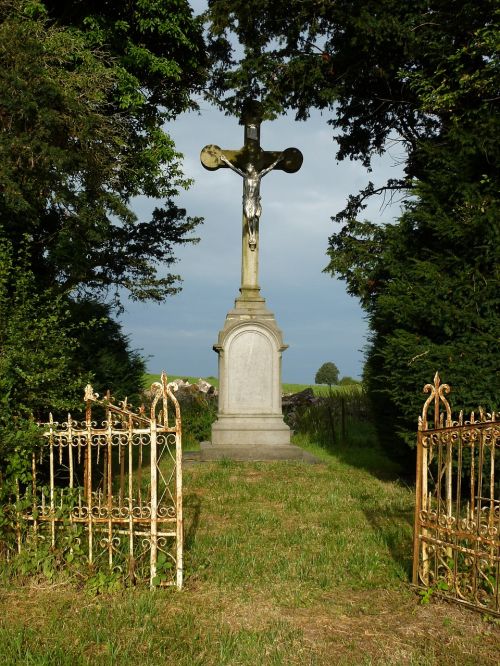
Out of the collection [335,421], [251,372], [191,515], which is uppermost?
[251,372]

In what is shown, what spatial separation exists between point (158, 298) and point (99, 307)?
324cm

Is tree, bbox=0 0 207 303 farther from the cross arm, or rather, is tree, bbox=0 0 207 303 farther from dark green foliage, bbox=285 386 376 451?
dark green foliage, bbox=285 386 376 451

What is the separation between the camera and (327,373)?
31.9m

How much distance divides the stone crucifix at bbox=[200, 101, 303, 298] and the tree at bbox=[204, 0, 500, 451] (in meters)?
0.71

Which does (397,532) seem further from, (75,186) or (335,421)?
(335,421)

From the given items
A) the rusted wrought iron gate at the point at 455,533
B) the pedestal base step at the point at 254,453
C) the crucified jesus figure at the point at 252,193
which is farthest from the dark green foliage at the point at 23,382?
the crucified jesus figure at the point at 252,193

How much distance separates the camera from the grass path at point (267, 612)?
4246 millimetres

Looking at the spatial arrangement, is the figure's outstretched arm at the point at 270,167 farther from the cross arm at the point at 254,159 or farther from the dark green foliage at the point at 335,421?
the dark green foliage at the point at 335,421

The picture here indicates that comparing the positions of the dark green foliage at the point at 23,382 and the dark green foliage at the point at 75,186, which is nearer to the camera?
the dark green foliage at the point at 23,382

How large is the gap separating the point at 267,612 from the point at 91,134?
27.0 ft

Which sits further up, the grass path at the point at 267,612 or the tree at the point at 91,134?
the tree at the point at 91,134

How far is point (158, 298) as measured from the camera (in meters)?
14.5

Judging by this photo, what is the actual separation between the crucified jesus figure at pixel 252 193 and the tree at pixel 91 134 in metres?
1.92

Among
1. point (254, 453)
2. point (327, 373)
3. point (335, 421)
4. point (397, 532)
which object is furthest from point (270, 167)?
point (327, 373)
